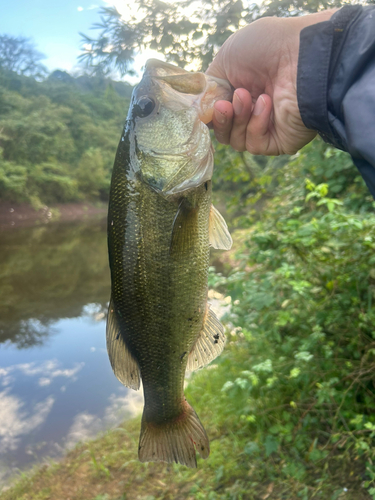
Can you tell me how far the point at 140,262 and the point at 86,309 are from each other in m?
8.75

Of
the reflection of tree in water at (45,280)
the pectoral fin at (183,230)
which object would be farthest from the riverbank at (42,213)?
the pectoral fin at (183,230)

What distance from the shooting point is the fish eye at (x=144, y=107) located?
1560 millimetres

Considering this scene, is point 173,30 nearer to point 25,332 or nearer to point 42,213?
point 25,332

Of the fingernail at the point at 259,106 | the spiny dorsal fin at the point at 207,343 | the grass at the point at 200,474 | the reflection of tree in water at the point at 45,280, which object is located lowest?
the reflection of tree in water at the point at 45,280

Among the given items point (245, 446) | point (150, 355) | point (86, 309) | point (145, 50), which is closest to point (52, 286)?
point (86, 309)

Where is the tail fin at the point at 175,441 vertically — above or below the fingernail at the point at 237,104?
below

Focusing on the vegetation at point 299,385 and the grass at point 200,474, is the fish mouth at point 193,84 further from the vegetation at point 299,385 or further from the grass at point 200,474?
the grass at point 200,474

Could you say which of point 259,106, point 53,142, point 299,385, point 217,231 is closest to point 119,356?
point 217,231

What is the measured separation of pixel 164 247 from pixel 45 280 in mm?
11791

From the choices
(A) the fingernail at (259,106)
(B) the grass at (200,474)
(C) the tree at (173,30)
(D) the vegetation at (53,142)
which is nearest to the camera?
(A) the fingernail at (259,106)

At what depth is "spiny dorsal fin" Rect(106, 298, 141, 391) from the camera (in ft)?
5.01

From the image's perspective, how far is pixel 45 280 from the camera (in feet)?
40.0

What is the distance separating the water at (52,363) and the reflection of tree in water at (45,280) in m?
0.03

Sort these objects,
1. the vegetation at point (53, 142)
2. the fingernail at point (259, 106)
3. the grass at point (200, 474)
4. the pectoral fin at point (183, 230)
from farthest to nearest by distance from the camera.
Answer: the vegetation at point (53, 142) → the grass at point (200, 474) → the fingernail at point (259, 106) → the pectoral fin at point (183, 230)
